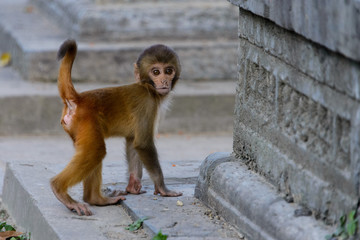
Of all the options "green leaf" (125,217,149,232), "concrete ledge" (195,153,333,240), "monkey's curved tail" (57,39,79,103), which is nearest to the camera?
"concrete ledge" (195,153,333,240)

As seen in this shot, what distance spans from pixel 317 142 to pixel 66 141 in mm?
5383

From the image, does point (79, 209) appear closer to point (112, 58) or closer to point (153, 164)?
point (153, 164)

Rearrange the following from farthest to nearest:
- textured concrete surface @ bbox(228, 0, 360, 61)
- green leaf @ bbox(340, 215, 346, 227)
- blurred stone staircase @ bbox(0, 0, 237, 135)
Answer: blurred stone staircase @ bbox(0, 0, 237, 135) → green leaf @ bbox(340, 215, 346, 227) → textured concrete surface @ bbox(228, 0, 360, 61)

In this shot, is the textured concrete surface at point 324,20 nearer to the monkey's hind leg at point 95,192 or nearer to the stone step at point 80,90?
the monkey's hind leg at point 95,192

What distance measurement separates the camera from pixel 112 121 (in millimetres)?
4773

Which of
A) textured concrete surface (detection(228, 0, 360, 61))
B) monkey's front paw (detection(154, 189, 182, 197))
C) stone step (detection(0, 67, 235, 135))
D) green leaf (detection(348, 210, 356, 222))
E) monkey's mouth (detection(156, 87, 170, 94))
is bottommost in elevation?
stone step (detection(0, 67, 235, 135))

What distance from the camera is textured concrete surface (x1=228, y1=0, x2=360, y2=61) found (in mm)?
3008

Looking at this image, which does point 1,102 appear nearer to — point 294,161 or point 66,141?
point 66,141

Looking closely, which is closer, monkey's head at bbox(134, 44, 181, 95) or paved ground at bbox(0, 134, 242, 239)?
paved ground at bbox(0, 134, 242, 239)

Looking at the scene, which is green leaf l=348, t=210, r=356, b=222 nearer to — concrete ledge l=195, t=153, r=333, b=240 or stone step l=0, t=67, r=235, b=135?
concrete ledge l=195, t=153, r=333, b=240

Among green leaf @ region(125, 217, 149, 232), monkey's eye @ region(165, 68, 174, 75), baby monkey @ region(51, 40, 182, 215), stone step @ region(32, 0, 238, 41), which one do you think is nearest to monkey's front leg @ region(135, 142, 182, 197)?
baby monkey @ region(51, 40, 182, 215)

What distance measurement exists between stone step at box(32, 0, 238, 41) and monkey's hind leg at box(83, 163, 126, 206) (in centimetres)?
469

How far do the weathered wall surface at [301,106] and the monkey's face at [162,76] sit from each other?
0.54 m

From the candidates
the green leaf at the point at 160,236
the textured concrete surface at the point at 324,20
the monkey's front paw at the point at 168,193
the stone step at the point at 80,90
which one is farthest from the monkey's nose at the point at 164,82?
the stone step at the point at 80,90
